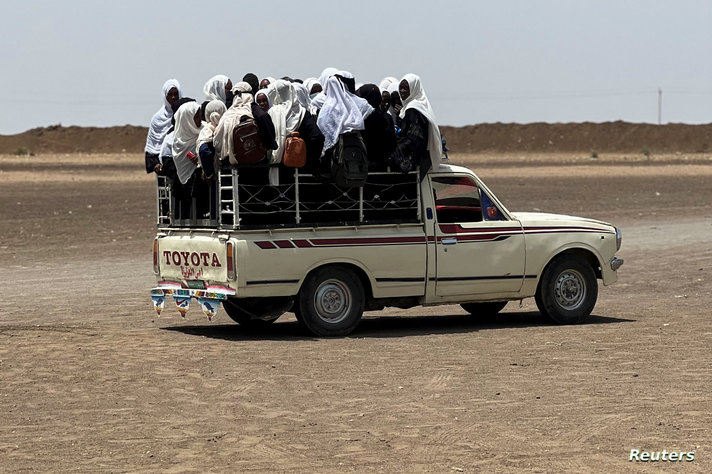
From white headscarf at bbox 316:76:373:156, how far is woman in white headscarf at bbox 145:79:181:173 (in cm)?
240

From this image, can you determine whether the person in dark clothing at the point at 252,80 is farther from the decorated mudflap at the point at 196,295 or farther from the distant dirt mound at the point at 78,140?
the distant dirt mound at the point at 78,140

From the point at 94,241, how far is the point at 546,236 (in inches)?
563

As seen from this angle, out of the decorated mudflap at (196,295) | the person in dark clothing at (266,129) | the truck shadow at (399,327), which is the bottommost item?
the truck shadow at (399,327)

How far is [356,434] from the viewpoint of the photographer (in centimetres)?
866

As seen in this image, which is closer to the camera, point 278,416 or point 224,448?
point 224,448

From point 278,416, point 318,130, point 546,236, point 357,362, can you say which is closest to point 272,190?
point 318,130

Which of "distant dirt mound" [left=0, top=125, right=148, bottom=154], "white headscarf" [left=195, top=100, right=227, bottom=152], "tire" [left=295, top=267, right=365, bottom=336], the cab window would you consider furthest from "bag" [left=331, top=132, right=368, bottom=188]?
"distant dirt mound" [left=0, top=125, right=148, bottom=154]

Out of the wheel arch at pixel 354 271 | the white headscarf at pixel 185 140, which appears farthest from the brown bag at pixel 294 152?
the white headscarf at pixel 185 140

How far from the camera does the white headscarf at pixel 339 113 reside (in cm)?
1295

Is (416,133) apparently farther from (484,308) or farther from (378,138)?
(484,308)

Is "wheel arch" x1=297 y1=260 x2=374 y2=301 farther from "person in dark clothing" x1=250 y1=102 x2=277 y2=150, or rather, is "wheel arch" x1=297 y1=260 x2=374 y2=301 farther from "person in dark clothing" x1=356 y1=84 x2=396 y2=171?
"person in dark clothing" x1=250 y1=102 x2=277 y2=150

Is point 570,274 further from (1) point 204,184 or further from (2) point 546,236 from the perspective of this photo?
(1) point 204,184

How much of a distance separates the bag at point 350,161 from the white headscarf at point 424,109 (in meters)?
0.83

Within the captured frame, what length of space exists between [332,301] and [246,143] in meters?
1.80
